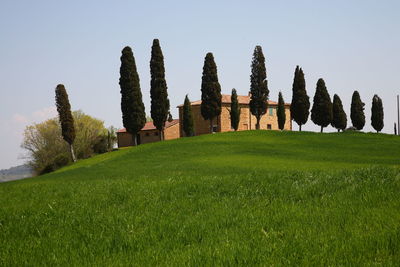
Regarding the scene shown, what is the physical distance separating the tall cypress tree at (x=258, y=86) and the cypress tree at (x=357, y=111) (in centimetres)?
2662

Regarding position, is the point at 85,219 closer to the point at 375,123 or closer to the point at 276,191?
the point at 276,191

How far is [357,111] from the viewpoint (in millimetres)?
77875

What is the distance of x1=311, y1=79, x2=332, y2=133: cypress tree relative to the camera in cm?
6894

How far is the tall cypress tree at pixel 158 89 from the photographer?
5544 cm

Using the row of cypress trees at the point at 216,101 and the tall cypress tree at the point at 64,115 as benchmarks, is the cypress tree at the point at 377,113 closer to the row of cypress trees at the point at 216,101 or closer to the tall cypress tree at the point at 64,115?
the row of cypress trees at the point at 216,101

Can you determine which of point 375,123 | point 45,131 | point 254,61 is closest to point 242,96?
point 254,61

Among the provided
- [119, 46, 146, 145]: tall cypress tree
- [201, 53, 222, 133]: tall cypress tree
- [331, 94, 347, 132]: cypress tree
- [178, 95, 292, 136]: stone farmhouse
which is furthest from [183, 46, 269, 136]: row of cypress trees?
[331, 94, 347, 132]: cypress tree

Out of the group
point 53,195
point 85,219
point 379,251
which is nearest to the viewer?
point 379,251

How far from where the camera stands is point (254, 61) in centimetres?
6525

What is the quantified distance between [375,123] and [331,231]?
83.8 metres

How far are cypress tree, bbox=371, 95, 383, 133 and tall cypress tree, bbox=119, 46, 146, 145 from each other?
54866 mm

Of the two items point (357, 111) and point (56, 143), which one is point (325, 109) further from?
point (56, 143)

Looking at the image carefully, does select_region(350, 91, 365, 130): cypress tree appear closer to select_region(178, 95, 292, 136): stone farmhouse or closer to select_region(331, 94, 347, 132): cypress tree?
select_region(331, 94, 347, 132): cypress tree

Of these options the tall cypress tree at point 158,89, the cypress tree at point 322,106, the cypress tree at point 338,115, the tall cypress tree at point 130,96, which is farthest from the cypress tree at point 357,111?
the tall cypress tree at point 130,96
